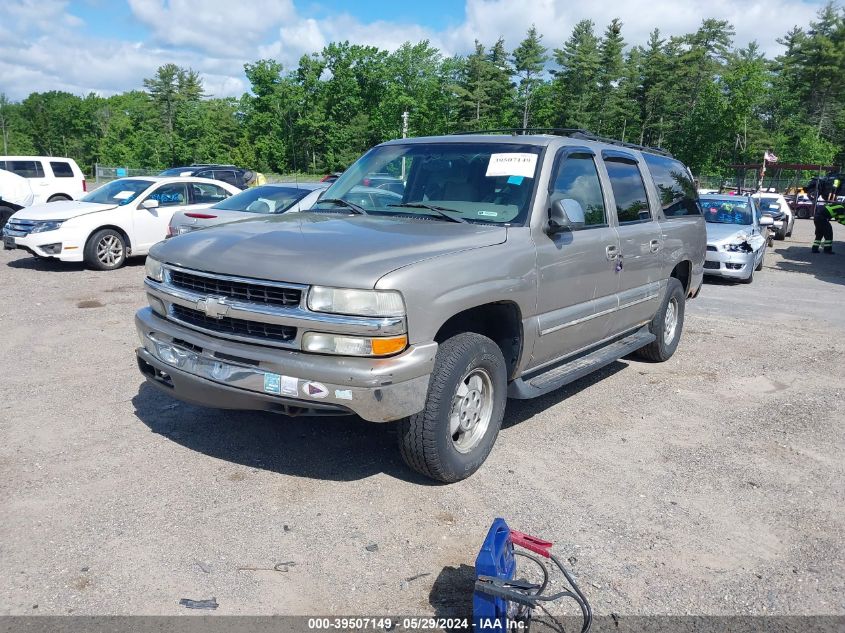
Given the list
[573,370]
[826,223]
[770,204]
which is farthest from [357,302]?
[770,204]

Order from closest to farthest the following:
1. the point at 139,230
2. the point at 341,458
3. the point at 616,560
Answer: the point at 616,560 → the point at 341,458 → the point at 139,230

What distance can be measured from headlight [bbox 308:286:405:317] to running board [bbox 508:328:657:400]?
137 cm

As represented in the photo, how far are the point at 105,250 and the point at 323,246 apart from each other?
9.19 metres

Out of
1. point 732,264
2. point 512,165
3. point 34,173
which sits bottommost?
point 732,264

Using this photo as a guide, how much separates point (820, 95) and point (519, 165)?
77.6 metres


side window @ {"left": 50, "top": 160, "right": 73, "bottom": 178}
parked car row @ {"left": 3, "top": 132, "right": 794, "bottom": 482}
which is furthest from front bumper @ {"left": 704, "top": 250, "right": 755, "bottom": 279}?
side window @ {"left": 50, "top": 160, "right": 73, "bottom": 178}

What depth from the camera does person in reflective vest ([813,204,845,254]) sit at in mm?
17031

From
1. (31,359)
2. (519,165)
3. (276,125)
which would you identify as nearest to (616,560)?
(519,165)

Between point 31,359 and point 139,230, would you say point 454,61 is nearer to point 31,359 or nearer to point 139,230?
point 139,230

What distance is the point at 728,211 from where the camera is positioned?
14234mm

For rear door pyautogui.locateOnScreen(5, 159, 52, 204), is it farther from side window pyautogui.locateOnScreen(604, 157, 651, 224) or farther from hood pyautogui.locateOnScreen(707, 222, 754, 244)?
side window pyautogui.locateOnScreen(604, 157, 651, 224)

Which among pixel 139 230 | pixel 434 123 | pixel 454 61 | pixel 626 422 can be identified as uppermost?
pixel 454 61

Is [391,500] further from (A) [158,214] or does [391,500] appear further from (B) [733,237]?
(B) [733,237]

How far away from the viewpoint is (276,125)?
7088 cm
